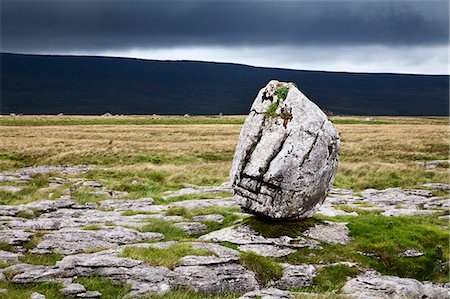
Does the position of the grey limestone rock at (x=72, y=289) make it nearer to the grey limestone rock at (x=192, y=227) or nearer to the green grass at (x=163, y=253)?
the green grass at (x=163, y=253)

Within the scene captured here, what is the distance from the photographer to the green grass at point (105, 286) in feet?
62.2

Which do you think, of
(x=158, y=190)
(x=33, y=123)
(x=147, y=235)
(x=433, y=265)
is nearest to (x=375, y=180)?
(x=158, y=190)

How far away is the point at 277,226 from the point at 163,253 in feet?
22.4

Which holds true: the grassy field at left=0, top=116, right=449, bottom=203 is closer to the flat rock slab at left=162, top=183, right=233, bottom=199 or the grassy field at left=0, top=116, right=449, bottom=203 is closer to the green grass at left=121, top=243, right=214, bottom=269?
the flat rock slab at left=162, top=183, right=233, bottom=199

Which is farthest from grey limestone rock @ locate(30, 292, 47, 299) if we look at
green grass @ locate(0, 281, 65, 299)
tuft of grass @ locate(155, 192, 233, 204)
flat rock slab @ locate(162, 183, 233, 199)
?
flat rock slab @ locate(162, 183, 233, 199)

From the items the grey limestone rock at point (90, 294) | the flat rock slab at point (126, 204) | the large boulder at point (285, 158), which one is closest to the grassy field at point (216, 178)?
the grey limestone rock at point (90, 294)

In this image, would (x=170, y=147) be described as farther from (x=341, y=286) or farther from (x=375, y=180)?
(x=341, y=286)

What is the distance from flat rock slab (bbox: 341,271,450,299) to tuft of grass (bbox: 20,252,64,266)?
1218 cm

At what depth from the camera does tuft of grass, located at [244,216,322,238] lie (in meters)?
26.1

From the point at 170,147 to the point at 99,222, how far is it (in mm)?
44850

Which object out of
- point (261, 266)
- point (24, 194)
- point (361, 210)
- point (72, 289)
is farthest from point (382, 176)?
point (72, 289)

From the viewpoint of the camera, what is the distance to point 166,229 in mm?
28188

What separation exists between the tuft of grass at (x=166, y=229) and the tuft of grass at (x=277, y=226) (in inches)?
139

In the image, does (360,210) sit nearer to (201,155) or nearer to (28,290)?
(28,290)
